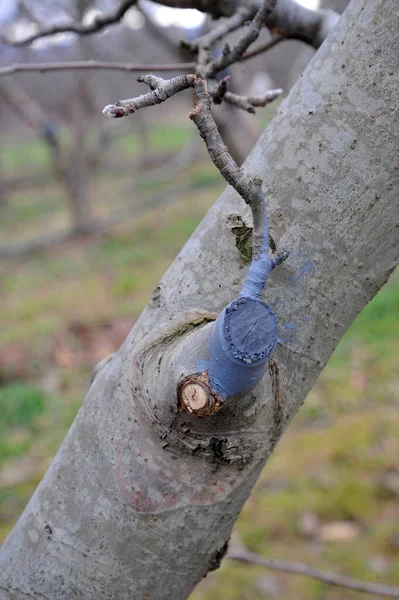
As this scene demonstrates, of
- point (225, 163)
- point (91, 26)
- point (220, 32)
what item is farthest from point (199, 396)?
point (91, 26)

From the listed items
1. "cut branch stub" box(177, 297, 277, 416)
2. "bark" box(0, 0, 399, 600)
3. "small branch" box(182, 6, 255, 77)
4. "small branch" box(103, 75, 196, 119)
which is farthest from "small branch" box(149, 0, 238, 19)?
"cut branch stub" box(177, 297, 277, 416)

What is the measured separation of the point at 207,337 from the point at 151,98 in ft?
0.96

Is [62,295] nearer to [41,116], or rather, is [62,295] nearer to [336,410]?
[41,116]

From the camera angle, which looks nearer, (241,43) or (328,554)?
(241,43)

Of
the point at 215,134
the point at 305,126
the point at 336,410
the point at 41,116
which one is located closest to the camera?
the point at 215,134

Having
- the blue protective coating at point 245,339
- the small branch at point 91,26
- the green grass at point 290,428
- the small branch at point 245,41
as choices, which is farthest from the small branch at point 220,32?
the green grass at point 290,428

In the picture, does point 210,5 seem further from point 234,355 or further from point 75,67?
point 234,355

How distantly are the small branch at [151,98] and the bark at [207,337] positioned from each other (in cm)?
20

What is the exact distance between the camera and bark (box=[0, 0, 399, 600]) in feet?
2.48

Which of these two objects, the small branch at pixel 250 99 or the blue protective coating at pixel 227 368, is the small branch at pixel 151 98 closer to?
the blue protective coating at pixel 227 368

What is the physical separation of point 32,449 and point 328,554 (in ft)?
6.31

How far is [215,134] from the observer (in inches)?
25.7

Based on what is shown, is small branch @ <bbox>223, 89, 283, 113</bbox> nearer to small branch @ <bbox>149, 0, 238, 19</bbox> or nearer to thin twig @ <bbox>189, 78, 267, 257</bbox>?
small branch @ <bbox>149, 0, 238, 19</bbox>

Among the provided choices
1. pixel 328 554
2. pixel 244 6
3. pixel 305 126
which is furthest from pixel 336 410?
pixel 305 126
